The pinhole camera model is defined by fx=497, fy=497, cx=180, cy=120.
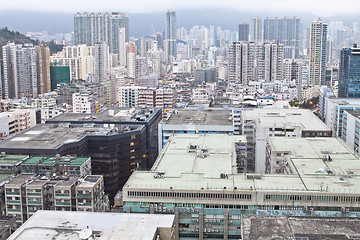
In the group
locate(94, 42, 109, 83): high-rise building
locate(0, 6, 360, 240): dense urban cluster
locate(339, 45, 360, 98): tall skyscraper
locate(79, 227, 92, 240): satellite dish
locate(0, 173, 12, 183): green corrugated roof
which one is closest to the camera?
locate(79, 227, 92, 240): satellite dish

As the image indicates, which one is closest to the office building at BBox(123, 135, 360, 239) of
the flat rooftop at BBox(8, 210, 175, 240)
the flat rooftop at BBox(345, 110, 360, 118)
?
the flat rooftop at BBox(8, 210, 175, 240)

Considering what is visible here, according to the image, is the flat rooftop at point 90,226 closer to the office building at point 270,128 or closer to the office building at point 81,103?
the office building at point 270,128

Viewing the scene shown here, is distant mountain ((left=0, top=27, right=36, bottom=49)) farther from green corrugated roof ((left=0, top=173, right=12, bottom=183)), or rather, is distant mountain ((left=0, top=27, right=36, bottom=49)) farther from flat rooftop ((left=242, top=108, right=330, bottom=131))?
green corrugated roof ((left=0, top=173, right=12, bottom=183))

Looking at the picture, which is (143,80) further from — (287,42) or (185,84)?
(287,42)

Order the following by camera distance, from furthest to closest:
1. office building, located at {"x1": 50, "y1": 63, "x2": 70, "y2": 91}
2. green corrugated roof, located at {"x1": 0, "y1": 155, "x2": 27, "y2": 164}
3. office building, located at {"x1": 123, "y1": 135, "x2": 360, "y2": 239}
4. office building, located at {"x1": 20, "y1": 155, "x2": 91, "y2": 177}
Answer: office building, located at {"x1": 50, "y1": 63, "x2": 70, "y2": 91}
green corrugated roof, located at {"x1": 0, "y1": 155, "x2": 27, "y2": 164}
office building, located at {"x1": 20, "y1": 155, "x2": 91, "y2": 177}
office building, located at {"x1": 123, "y1": 135, "x2": 360, "y2": 239}

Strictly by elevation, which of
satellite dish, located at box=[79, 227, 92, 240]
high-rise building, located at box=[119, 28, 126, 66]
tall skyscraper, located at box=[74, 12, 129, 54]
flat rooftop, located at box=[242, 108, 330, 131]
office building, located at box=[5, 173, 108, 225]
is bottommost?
office building, located at box=[5, 173, 108, 225]

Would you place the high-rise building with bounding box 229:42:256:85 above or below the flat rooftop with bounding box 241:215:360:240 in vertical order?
above

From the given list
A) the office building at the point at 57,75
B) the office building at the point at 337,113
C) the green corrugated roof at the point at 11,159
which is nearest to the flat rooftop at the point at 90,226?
the green corrugated roof at the point at 11,159

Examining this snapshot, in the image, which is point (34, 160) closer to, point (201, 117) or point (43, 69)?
point (201, 117)
